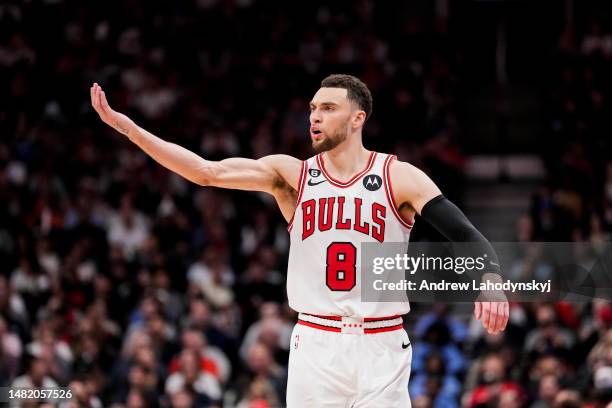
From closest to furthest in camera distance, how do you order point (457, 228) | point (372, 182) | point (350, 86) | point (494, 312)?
point (494, 312)
point (457, 228)
point (372, 182)
point (350, 86)

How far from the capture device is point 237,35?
18484 mm

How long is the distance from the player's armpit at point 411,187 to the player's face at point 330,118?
38 cm

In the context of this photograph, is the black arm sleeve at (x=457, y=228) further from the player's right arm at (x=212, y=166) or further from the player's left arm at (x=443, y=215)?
the player's right arm at (x=212, y=166)

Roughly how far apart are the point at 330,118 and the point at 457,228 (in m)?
1.03

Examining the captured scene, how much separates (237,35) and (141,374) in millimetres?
8155

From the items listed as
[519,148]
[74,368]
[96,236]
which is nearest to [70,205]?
[96,236]

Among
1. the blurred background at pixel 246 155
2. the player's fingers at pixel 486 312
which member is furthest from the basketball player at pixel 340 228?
the blurred background at pixel 246 155

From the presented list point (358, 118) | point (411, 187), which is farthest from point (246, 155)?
point (411, 187)

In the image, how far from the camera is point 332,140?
257 inches

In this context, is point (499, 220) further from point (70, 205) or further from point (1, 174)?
point (1, 174)

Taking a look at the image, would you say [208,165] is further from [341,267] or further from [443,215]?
[443,215]

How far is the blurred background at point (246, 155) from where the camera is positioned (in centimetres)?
1207

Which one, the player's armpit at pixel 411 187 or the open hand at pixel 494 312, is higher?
the player's armpit at pixel 411 187

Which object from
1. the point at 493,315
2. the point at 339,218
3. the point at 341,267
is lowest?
the point at 493,315
